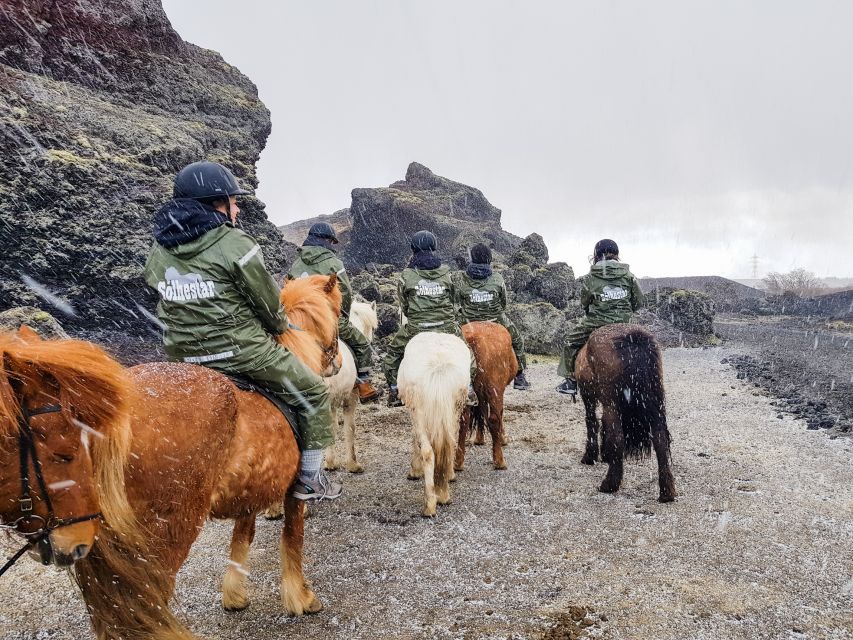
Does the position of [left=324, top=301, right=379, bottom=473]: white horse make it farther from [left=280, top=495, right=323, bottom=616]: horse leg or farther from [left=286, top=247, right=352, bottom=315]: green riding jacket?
[left=280, top=495, right=323, bottom=616]: horse leg

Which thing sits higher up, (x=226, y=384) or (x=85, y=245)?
(x=85, y=245)

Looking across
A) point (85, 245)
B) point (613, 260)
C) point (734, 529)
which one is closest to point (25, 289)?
point (85, 245)

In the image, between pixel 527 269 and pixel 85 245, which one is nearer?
pixel 85 245

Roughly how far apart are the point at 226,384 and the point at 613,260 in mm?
5474

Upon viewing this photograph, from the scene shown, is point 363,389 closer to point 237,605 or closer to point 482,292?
point 482,292

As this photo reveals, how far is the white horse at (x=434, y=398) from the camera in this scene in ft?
16.4

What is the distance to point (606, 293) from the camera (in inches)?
251

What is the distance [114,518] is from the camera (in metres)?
1.79

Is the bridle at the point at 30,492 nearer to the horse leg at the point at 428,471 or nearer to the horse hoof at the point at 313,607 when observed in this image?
the horse hoof at the point at 313,607

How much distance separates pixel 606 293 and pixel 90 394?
5.87 m

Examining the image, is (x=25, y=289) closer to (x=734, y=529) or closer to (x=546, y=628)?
(x=546, y=628)

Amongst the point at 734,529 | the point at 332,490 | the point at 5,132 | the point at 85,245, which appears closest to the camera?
the point at 332,490

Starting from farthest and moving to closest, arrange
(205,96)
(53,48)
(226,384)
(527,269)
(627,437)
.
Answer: (527,269), (205,96), (53,48), (627,437), (226,384)

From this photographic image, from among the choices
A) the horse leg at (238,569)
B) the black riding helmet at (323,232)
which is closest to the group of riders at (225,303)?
the horse leg at (238,569)
